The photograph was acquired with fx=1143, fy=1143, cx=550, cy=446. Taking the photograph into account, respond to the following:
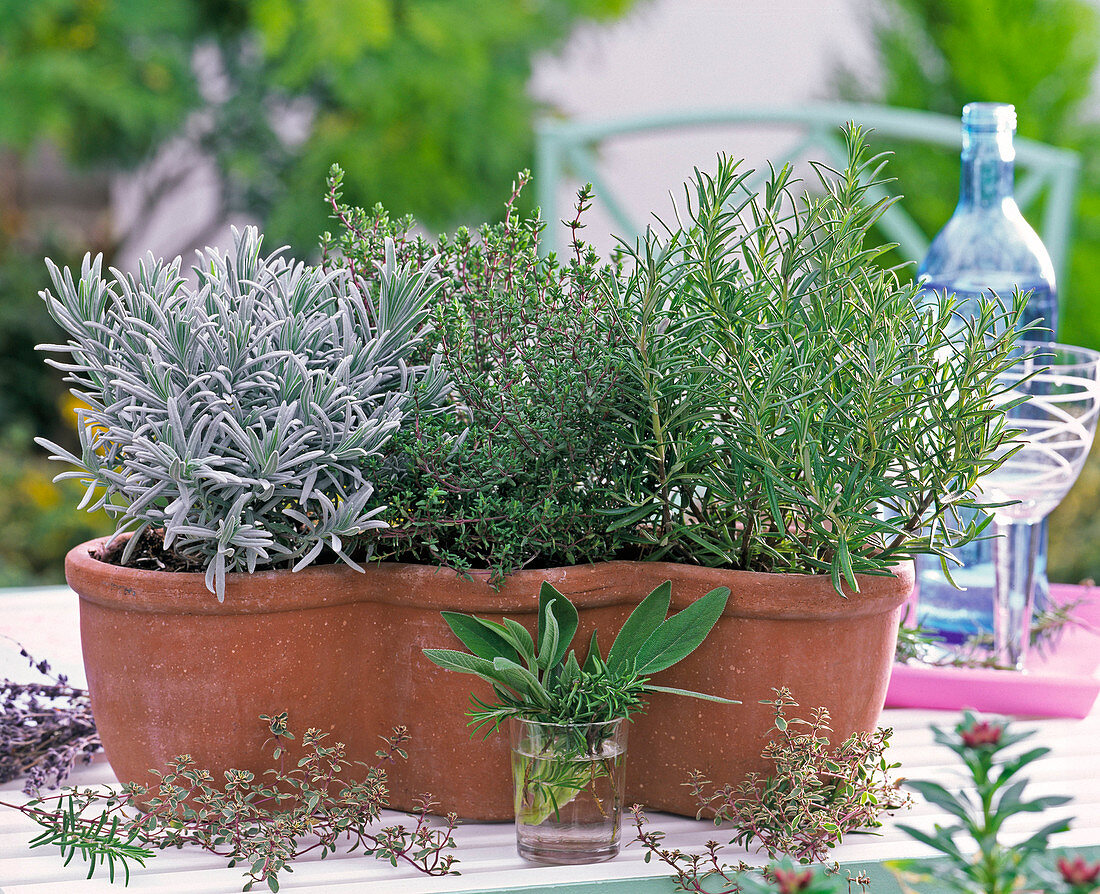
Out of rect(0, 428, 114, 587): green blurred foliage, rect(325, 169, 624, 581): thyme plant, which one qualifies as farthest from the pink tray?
rect(0, 428, 114, 587): green blurred foliage

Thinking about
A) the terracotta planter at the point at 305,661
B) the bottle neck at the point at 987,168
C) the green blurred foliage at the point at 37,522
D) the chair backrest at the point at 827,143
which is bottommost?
the green blurred foliage at the point at 37,522

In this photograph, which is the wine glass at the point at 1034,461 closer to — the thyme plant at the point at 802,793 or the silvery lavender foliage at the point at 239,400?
the thyme plant at the point at 802,793

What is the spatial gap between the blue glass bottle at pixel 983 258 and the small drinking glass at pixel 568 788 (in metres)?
0.37

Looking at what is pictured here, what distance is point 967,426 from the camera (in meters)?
0.57

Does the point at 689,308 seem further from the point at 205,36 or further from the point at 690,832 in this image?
the point at 205,36

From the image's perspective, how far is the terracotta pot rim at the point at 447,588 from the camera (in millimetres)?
581

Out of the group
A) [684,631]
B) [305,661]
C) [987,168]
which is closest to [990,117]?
[987,168]

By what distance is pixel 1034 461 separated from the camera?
781 mm

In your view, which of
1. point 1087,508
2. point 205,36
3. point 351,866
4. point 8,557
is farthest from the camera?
point 205,36

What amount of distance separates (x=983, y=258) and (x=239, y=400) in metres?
→ 0.54

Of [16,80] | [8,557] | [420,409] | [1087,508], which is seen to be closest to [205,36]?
[16,80]

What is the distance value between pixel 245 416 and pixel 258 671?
13 centimetres

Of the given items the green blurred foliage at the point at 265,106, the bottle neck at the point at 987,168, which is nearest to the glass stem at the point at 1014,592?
the bottle neck at the point at 987,168

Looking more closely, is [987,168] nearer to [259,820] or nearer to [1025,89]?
[259,820]
